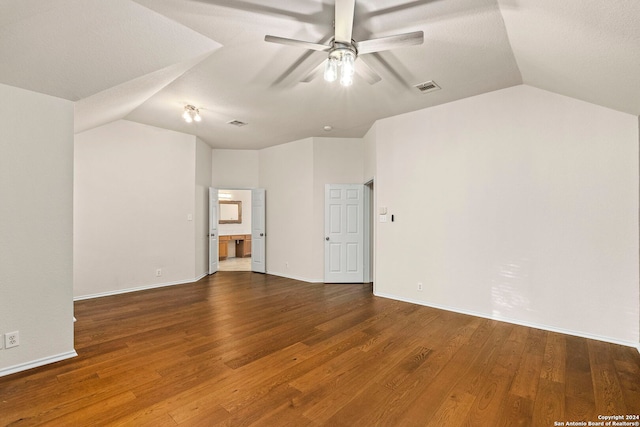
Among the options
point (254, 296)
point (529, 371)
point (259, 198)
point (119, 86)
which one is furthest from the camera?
point (259, 198)

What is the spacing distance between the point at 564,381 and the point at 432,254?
198 centimetres

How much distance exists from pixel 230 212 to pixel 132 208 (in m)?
4.30

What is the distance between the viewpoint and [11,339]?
2285 millimetres

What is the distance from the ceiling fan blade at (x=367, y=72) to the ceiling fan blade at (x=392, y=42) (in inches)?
11.6

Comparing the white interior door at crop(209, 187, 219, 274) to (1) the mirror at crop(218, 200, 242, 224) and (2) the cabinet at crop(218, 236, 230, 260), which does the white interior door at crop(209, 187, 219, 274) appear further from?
(1) the mirror at crop(218, 200, 242, 224)

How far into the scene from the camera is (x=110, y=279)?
15.0 feet

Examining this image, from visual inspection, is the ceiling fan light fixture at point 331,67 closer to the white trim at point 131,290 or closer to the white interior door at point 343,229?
the white interior door at point 343,229

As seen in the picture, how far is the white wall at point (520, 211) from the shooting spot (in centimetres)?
287

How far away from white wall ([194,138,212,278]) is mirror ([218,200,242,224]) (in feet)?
9.26

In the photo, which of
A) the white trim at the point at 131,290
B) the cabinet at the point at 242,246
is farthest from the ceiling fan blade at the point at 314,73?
the cabinet at the point at 242,246

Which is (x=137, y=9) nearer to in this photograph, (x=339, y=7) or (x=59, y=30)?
(x=59, y=30)

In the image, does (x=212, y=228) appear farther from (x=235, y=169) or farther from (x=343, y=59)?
(x=343, y=59)

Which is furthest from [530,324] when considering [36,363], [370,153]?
[36,363]

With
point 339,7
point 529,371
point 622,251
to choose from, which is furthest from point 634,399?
point 339,7
